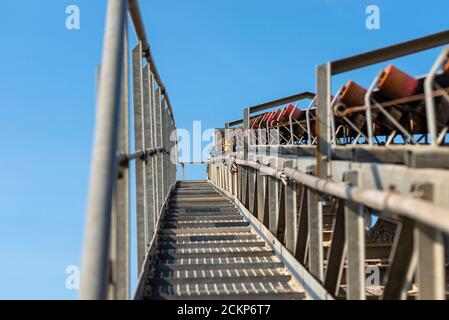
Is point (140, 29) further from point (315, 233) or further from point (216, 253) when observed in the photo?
point (216, 253)

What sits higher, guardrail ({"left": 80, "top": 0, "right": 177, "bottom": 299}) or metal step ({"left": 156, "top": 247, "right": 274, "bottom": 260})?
guardrail ({"left": 80, "top": 0, "right": 177, "bottom": 299})

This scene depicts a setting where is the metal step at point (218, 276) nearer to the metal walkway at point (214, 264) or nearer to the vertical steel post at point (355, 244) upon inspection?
the metal walkway at point (214, 264)

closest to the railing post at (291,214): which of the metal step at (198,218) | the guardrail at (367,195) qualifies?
the guardrail at (367,195)

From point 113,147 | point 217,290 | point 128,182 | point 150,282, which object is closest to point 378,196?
point 113,147

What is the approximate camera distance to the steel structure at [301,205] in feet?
11.9

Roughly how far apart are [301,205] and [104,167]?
166 inches

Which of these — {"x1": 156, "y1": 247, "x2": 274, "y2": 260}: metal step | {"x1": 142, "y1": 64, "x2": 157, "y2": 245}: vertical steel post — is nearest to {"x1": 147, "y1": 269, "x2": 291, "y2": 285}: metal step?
{"x1": 142, "y1": 64, "x2": 157, "y2": 245}: vertical steel post

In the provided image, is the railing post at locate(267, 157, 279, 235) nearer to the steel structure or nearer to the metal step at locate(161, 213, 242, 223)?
the steel structure

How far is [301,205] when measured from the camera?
7285 mm

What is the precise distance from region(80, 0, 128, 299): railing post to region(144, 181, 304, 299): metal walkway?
151 inches

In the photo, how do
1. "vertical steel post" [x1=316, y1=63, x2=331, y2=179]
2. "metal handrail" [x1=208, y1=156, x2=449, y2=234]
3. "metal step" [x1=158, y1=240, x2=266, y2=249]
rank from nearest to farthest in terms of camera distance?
"metal handrail" [x1=208, y1=156, x2=449, y2=234], "vertical steel post" [x1=316, y1=63, x2=331, y2=179], "metal step" [x1=158, y1=240, x2=266, y2=249]

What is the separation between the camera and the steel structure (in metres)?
3.61

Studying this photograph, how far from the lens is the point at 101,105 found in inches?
146

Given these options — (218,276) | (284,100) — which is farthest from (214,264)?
(284,100)
